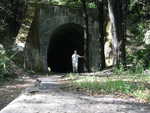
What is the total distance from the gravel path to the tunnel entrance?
46.8 feet

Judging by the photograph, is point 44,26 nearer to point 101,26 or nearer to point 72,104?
point 101,26

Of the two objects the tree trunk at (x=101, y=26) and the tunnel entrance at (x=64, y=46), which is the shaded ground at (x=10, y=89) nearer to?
the tree trunk at (x=101, y=26)

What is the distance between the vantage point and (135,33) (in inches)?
851

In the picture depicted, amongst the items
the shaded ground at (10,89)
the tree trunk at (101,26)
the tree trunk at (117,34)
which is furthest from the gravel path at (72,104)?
the tree trunk at (101,26)

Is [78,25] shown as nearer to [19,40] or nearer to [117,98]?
[19,40]

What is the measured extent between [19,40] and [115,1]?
631 cm

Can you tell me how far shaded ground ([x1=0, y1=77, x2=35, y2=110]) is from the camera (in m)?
10.4

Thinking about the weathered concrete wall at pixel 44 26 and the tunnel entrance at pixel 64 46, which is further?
the tunnel entrance at pixel 64 46

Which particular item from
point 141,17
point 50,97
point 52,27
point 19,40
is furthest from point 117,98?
point 141,17

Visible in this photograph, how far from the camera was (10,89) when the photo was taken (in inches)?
476

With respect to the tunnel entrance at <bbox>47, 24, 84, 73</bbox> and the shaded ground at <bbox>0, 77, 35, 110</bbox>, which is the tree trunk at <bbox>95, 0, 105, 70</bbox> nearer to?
the tunnel entrance at <bbox>47, 24, 84, 73</bbox>

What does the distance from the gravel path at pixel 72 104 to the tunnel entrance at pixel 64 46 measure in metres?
14.3

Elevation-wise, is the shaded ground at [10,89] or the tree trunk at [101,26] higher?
the tree trunk at [101,26]

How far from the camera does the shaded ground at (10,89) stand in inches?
409
